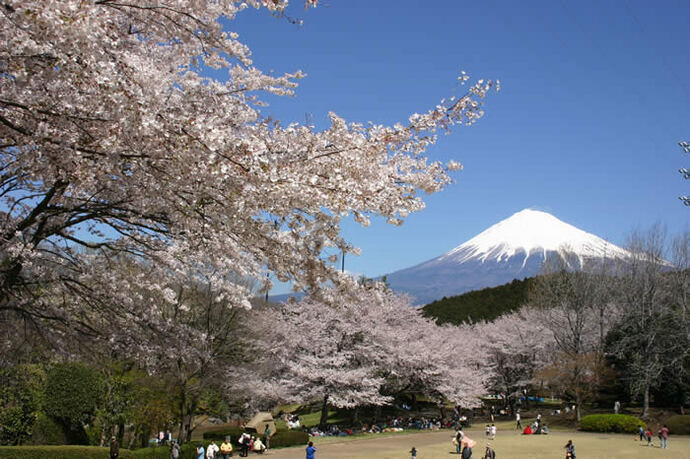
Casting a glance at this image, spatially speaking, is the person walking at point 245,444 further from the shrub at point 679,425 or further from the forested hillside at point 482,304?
the forested hillside at point 482,304

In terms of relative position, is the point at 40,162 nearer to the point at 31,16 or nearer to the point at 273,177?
the point at 31,16

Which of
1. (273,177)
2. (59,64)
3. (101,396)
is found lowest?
(101,396)

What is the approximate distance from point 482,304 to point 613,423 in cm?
3373

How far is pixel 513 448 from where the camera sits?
A: 906 inches

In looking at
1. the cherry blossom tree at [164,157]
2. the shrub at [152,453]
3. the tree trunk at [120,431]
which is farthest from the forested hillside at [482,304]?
the cherry blossom tree at [164,157]

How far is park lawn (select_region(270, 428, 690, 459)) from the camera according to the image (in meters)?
20.7

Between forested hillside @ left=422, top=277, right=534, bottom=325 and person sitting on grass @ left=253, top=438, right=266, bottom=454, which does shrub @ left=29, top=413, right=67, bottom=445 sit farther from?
forested hillside @ left=422, top=277, right=534, bottom=325

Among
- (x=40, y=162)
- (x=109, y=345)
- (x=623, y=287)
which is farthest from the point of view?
(x=623, y=287)

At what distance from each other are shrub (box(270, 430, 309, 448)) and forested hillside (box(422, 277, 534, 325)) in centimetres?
3410

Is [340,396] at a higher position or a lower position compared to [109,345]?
lower

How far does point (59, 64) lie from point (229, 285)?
4.58 metres

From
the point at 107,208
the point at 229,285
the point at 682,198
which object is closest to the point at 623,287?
the point at 682,198

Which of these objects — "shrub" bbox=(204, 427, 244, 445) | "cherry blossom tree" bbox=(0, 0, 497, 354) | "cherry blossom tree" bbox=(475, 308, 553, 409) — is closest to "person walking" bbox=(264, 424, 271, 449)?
"shrub" bbox=(204, 427, 244, 445)

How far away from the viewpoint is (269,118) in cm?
575
